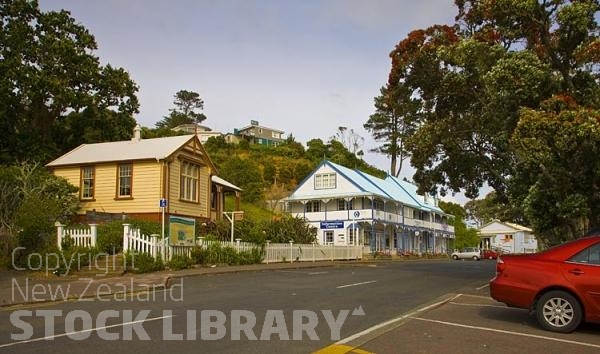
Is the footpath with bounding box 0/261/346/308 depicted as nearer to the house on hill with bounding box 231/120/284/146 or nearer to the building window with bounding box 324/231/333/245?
the building window with bounding box 324/231/333/245

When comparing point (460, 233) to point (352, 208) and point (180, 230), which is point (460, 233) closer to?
point (352, 208)

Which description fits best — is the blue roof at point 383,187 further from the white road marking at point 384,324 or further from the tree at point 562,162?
the white road marking at point 384,324

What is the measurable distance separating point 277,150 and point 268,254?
162ft

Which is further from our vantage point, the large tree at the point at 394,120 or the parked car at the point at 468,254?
the parked car at the point at 468,254

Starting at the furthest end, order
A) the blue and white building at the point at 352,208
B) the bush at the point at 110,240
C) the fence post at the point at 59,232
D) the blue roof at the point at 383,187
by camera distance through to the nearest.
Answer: the blue roof at the point at 383,187, the blue and white building at the point at 352,208, the bush at the point at 110,240, the fence post at the point at 59,232

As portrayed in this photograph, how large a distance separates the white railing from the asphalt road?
226 inches

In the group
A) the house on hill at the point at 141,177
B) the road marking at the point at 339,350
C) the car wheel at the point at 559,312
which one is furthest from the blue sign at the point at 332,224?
the road marking at the point at 339,350

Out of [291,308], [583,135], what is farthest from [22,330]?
[583,135]

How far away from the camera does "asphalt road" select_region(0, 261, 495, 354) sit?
8.20 meters

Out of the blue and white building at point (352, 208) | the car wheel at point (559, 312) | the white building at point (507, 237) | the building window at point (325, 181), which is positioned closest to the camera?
the car wheel at point (559, 312)

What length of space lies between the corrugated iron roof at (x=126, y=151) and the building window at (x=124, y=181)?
488 mm

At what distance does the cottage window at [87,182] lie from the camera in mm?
30078

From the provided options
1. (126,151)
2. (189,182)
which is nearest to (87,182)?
(126,151)

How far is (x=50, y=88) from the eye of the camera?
117ft
